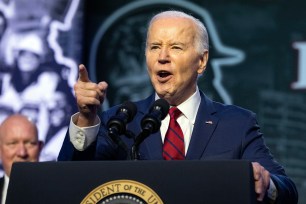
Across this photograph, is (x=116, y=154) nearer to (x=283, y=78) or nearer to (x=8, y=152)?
(x=8, y=152)

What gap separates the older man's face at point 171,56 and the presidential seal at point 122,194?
2.28ft

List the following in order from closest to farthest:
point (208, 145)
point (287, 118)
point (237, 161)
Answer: point (237, 161)
point (208, 145)
point (287, 118)

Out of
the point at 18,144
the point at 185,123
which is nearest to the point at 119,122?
the point at 185,123

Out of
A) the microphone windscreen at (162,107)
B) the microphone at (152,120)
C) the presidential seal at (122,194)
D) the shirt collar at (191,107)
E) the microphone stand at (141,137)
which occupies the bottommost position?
the presidential seal at (122,194)

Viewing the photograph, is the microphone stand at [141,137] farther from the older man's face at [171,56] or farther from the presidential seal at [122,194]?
the older man's face at [171,56]

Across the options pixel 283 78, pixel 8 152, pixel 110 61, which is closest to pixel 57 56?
pixel 110 61

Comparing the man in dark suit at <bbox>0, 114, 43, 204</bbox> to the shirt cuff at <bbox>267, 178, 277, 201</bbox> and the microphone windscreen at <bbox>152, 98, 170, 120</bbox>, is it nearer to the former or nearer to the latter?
the microphone windscreen at <bbox>152, 98, 170, 120</bbox>

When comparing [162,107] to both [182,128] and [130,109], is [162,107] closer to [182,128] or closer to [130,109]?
[130,109]

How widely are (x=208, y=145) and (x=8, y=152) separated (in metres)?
2.42

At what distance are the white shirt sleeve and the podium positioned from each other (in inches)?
10.0

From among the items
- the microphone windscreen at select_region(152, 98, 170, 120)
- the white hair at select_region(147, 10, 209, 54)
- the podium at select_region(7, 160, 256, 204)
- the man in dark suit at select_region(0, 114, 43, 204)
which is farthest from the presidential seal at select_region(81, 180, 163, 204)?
the man in dark suit at select_region(0, 114, 43, 204)

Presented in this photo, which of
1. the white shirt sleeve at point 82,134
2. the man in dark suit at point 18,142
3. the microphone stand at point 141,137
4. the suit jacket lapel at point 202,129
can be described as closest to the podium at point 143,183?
the microphone stand at point 141,137

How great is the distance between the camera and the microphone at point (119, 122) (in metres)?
2.59

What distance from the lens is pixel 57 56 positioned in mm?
6113
